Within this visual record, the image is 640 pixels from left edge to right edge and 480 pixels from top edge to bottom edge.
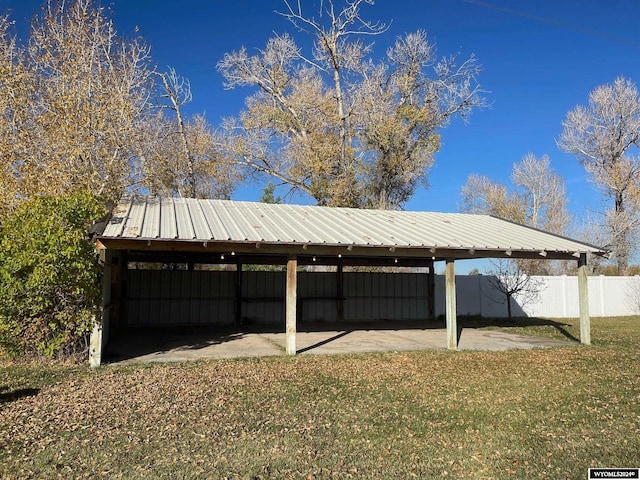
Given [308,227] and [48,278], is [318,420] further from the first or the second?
[308,227]

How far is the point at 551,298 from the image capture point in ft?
66.1

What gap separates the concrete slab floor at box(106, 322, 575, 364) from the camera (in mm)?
9539

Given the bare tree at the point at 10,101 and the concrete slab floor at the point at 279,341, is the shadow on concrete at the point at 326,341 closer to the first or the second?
the concrete slab floor at the point at 279,341

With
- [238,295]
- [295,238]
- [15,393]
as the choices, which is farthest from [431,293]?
[15,393]

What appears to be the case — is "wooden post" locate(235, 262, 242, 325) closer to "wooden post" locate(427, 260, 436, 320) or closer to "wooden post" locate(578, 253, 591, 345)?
"wooden post" locate(427, 260, 436, 320)

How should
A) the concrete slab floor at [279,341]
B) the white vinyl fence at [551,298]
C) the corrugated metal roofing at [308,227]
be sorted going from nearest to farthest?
the corrugated metal roofing at [308,227], the concrete slab floor at [279,341], the white vinyl fence at [551,298]

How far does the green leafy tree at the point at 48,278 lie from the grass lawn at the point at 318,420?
511 mm

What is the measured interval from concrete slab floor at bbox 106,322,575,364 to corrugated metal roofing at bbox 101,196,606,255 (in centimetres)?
226

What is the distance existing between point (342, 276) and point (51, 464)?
1365cm

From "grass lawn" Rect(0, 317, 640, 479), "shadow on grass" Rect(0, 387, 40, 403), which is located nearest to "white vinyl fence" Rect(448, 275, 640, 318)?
"grass lawn" Rect(0, 317, 640, 479)

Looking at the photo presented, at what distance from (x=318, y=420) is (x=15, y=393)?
12.8 feet

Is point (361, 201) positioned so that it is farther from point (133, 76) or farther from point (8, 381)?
point (8, 381)

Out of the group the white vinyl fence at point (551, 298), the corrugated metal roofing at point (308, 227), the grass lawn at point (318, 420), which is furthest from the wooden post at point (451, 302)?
the white vinyl fence at point (551, 298)

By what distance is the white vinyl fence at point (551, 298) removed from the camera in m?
19.4
